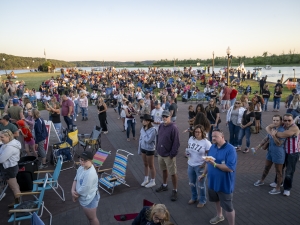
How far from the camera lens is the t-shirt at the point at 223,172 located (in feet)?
11.6

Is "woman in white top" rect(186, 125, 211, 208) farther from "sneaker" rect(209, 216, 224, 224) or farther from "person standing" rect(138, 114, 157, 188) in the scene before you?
"person standing" rect(138, 114, 157, 188)

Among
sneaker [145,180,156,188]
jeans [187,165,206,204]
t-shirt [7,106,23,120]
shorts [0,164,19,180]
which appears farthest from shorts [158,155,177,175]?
t-shirt [7,106,23,120]

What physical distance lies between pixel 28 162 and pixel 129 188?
2.45m

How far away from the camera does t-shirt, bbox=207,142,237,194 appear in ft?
11.6

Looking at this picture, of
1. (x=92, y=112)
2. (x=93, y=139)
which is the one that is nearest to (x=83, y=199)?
(x=93, y=139)

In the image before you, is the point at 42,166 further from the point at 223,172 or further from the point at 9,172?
the point at 223,172

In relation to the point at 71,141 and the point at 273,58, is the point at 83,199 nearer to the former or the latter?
the point at 71,141

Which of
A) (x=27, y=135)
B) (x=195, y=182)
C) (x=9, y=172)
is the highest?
(x=27, y=135)

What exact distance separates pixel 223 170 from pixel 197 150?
0.89 m

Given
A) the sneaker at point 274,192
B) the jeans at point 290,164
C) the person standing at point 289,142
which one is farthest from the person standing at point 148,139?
the jeans at point 290,164

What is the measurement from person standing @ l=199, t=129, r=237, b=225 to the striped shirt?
1846mm

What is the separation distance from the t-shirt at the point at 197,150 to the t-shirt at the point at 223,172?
575 millimetres

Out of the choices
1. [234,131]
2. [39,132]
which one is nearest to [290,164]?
[234,131]

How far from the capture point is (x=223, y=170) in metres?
3.54
